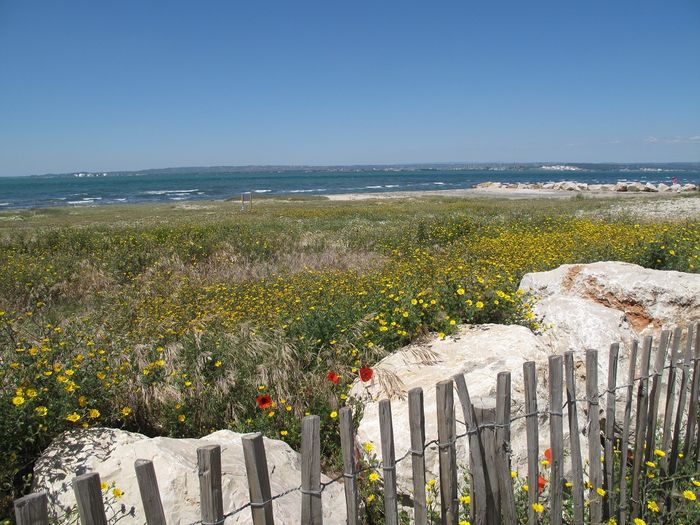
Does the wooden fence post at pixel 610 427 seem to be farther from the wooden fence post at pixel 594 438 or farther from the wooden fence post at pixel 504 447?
the wooden fence post at pixel 504 447

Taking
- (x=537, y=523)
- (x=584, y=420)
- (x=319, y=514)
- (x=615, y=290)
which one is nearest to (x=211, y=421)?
(x=319, y=514)

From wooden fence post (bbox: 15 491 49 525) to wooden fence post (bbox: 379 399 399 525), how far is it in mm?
Result: 1372

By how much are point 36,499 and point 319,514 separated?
1.21 m

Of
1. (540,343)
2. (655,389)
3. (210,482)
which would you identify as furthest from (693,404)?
(210,482)

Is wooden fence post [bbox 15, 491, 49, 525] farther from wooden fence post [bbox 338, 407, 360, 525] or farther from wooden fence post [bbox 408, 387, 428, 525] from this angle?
wooden fence post [bbox 408, 387, 428, 525]

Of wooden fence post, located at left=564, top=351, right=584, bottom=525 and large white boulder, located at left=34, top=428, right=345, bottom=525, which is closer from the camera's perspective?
wooden fence post, located at left=564, top=351, right=584, bottom=525

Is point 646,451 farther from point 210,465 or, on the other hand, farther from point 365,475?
point 210,465

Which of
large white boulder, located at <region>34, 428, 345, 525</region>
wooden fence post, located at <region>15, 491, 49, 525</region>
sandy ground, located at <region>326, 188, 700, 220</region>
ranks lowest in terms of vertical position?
large white boulder, located at <region>34, 428, 345, 525</region>

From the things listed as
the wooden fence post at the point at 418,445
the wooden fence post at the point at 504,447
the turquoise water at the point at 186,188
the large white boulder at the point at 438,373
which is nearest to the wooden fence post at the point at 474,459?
the wooden fence post at the point at 504,447

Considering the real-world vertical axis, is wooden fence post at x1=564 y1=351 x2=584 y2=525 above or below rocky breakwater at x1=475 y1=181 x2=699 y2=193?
below

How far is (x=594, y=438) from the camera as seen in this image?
3057 mm

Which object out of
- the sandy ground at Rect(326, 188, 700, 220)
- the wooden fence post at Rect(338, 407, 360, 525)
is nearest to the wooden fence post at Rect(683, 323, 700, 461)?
the wooden fence post at Rect(338, 407, 360, 525)

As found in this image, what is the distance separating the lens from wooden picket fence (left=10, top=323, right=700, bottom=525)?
1.85 m

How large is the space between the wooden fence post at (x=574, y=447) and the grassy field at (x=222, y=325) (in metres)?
2.08
